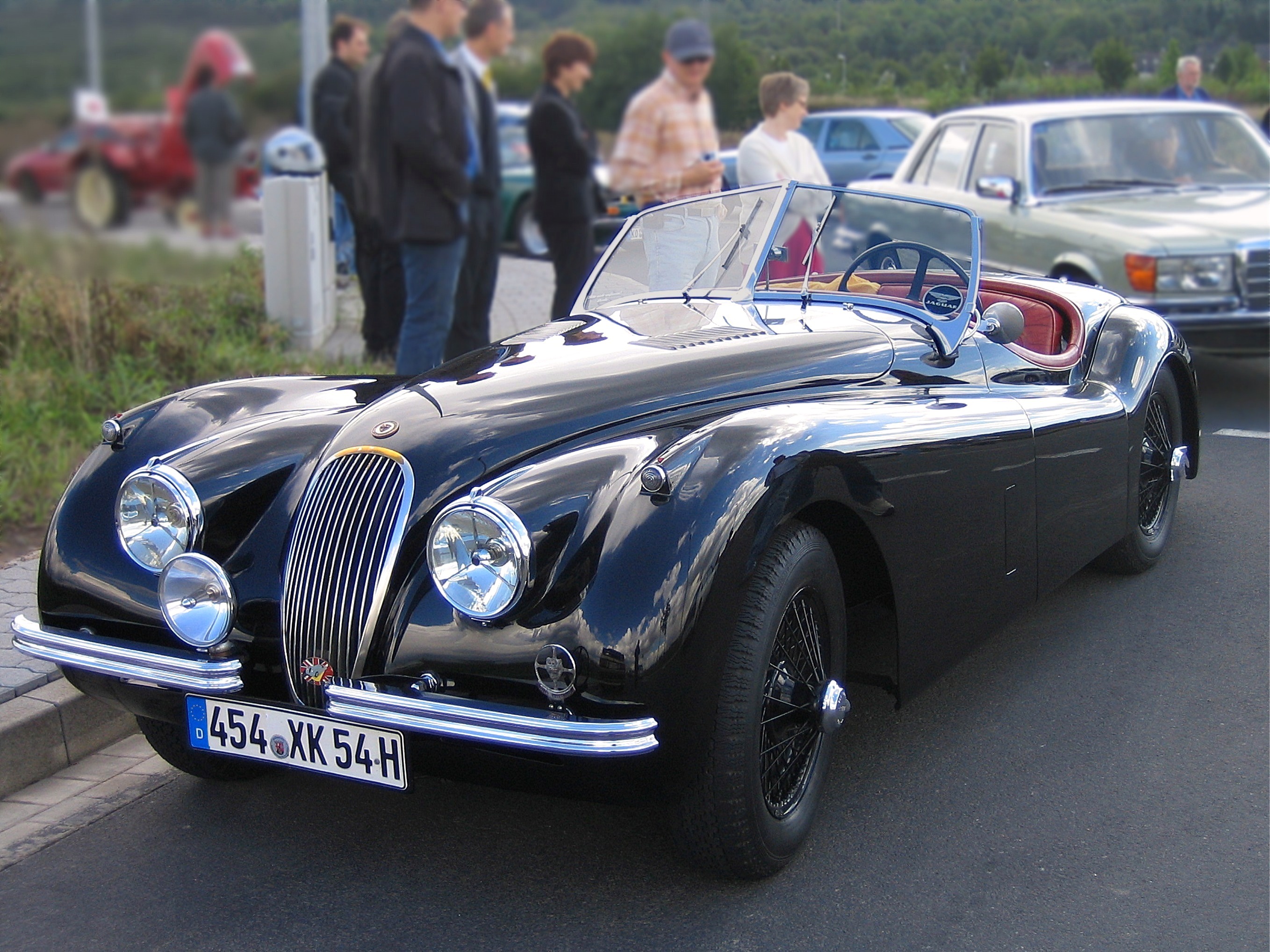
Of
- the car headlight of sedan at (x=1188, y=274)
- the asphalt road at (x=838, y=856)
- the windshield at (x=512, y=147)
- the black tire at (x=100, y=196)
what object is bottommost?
the asphalt road at (x=838, y=856)

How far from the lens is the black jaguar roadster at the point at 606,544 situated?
264cm

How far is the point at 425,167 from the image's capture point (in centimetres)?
605

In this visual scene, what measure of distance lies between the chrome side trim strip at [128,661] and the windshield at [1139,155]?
263 inches

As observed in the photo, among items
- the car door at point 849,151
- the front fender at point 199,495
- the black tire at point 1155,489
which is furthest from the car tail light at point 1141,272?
the car door at point 849,151

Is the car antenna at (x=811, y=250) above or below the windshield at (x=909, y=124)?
below

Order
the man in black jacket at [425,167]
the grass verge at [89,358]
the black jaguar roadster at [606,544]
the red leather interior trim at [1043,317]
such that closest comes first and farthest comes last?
the black jaguar roadster at [606,544]
the red leather interior trim at [1043,317]
the grass verge at [89,358]
the man in black jacket at [425,167]

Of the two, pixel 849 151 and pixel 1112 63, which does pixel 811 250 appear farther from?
pixel 849 151

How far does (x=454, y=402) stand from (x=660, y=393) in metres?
0.51

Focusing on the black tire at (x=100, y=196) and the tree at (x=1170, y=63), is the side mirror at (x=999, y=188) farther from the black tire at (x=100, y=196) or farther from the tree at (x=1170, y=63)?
the black tire at (x=100, y=196)

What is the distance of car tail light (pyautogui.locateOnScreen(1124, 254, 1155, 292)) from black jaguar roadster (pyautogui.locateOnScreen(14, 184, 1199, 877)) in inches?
136

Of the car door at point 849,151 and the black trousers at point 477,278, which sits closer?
the black trousers at point 477,278

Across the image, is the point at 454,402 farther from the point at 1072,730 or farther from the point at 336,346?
the point at 336,346

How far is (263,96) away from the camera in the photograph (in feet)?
6.55

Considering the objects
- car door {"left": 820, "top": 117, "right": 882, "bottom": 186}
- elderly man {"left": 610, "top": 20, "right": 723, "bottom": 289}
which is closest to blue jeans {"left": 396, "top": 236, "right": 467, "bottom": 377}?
elderly man {"left": 610, "top": 20, "right": 723, "bottom": 289}
